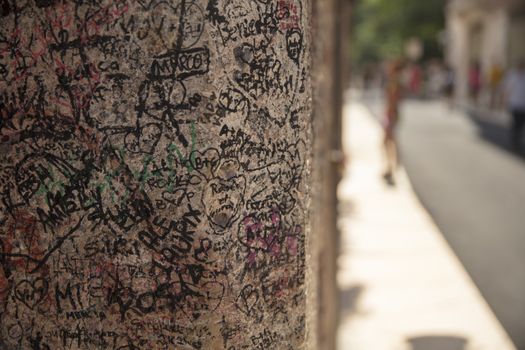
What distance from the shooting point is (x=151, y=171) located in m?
1.74

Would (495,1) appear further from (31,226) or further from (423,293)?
(31,226)

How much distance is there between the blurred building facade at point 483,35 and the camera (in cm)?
2666

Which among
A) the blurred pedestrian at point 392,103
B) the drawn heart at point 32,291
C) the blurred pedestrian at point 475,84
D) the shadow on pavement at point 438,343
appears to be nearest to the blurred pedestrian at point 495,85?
the blurred pedestrian at point 475,84

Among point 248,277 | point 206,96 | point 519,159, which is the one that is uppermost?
point 206,96

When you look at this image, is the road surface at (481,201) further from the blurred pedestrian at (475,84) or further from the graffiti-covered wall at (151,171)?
the blurred pedestrian at (475,84)

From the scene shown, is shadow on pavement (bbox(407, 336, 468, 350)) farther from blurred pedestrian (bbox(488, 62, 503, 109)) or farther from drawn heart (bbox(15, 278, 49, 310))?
blurred pedestrian (bbox(488, 62, 503, 109))

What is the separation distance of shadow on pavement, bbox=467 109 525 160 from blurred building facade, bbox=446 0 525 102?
3.11 meters

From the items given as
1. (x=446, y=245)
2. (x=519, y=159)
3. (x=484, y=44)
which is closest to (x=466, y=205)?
(x=446, y=245)

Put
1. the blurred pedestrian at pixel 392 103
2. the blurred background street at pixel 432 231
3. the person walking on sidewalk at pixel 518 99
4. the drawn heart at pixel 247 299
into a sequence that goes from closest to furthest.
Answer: the drawn heart at pixel 247 299
the blurred background street at pixel 432 231
the blurred pedestrian at pixel 392 103
the person walking on sidewalk at pixel 518 99

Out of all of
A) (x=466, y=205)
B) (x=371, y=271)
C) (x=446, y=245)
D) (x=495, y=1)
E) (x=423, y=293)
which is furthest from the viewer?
(x=495, y=1)

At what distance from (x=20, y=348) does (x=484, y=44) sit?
31.2 metres

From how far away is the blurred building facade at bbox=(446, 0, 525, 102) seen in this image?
1049 inches

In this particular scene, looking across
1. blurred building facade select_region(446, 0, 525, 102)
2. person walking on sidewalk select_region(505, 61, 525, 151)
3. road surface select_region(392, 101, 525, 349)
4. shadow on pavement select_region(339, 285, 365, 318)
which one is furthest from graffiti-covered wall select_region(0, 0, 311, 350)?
blurred building facade select_region(446, 0, 525, 102)

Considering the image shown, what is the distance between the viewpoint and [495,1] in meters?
26.5
